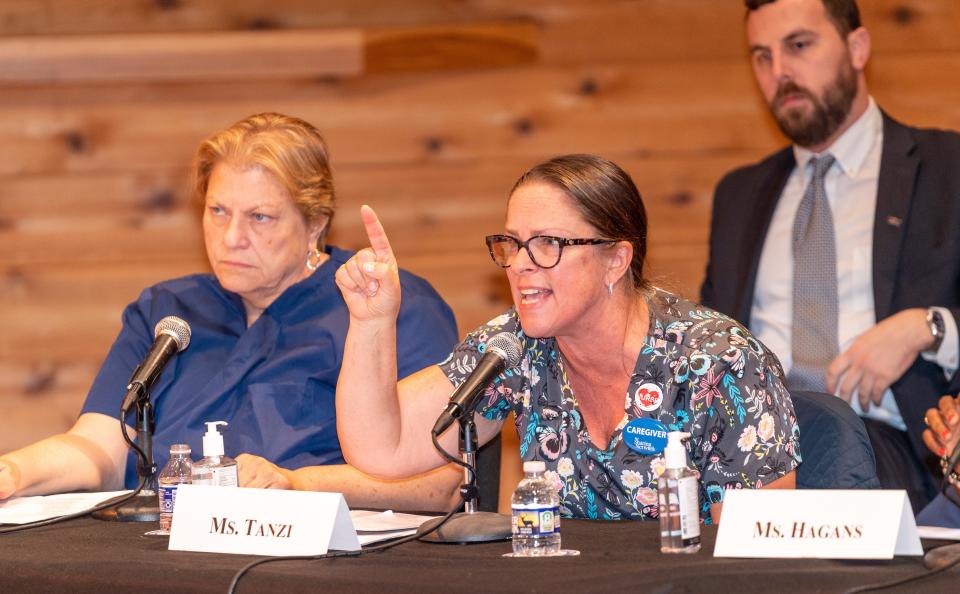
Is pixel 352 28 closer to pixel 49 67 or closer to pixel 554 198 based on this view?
pixel 49 67

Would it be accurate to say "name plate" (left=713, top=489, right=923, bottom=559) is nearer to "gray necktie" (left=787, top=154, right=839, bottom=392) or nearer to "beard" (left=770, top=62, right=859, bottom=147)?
"gray necktie" (left=787, top=154, right=839, bottom=392)

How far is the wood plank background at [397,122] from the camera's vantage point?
3688 millimetres

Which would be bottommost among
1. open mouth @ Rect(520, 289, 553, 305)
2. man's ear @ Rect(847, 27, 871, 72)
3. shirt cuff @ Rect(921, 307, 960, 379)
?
shirt cuff @ Rect(921, 307, 960, 379)

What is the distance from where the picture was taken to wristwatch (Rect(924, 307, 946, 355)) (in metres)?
2.78

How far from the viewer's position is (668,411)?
2.02 meters

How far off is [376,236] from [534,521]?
669mm

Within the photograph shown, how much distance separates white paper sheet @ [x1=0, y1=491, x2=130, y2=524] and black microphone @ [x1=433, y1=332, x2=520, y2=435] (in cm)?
79

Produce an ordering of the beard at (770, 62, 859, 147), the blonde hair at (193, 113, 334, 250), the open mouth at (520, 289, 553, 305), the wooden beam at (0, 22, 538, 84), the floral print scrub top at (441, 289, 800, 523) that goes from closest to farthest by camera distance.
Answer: the floral print scrub top at (441, 289, 800, 523)
the open mouth at (520, 289, 553, 305)
the blonde hair at (193, 113, 334, 250)
the beard at (770, 62, 859, 147)
the wooden beam at (0, 22, 538, 84)

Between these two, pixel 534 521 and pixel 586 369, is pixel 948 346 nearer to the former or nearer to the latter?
pixel 586 369

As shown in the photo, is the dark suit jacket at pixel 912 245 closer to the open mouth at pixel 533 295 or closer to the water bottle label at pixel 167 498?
the open mouth at pixel 533 295

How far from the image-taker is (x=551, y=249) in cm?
204

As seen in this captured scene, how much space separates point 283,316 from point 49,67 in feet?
5.02

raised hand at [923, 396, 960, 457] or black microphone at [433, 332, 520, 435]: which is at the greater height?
black microphone at [433, 332, 520, 435]

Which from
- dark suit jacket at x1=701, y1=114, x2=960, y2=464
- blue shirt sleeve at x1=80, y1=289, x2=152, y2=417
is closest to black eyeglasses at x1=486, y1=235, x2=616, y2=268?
blue shirt sleeve at x1=80, y1=289, x2=152, y2=417
